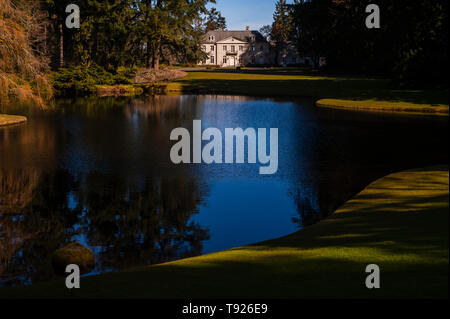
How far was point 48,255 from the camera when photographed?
10.5m

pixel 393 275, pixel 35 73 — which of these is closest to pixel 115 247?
pixel 393 275

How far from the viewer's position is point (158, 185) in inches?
632

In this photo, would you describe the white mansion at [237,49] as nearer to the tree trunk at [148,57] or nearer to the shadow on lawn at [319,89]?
the tree trunk at [148,57]

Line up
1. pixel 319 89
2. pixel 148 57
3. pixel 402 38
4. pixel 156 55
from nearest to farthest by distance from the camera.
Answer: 1. pixel 402 38
2. pixel 319 89
3. pixel 148 57
4. pixel 156 55

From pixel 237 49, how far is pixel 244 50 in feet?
6.00

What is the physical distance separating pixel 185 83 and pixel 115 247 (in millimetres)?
53919

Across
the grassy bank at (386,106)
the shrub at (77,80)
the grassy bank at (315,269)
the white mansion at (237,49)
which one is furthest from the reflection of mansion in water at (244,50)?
the grassy bank at (315,269)

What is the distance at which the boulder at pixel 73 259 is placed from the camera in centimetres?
962

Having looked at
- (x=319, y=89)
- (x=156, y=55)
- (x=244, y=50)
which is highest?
(x=244, y=50)

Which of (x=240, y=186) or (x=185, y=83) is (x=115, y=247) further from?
(x=185, y=83)

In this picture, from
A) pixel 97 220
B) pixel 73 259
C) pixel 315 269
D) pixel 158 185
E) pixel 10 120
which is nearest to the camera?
pixel 315 269

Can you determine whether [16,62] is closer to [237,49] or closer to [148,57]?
[148,57]

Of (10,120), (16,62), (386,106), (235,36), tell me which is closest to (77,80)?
(10,120)

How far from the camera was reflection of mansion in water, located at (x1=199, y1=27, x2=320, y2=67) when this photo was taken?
132 metres
